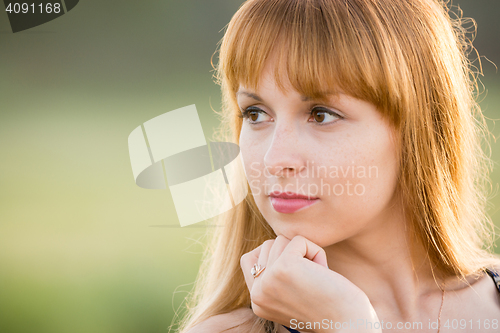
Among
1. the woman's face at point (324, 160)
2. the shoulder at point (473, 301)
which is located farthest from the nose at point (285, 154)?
the shoulder at point (473, 301)

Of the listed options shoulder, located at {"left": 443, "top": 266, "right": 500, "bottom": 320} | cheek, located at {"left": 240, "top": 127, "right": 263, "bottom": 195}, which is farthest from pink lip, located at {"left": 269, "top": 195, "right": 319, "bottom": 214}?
shoulder, located at {"left": 443, "top": 266, "right": 500, "bottom": 320}

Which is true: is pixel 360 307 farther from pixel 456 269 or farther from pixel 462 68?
pixel 462 68

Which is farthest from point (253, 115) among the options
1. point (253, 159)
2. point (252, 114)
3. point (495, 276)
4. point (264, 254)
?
point (495, 276)

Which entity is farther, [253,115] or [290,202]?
[253,115]

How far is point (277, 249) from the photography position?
1.29 meters

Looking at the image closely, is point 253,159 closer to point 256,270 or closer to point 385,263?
point 256,270

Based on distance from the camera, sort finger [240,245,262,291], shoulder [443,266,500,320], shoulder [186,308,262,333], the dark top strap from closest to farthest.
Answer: finger [240,245,262,291] < shoulder [186,308,262,333] < shoulder [443,266,500,320] < the dark top strap

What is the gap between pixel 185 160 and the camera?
296cm

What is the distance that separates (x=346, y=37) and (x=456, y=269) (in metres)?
1.10

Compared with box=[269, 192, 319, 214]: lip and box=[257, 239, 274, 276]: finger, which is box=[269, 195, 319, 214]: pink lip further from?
box=[257, 239, 274, 276]: finger

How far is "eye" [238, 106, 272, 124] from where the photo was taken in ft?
4.53

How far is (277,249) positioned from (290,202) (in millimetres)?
158
